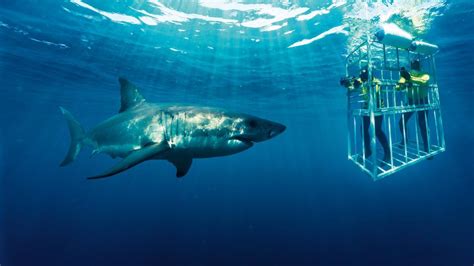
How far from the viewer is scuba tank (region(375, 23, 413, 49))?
674 centimetres

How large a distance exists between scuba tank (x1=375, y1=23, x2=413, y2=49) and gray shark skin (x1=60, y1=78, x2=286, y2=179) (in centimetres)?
472

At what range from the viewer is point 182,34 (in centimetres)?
1476

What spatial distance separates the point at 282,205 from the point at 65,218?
1890 centimetres

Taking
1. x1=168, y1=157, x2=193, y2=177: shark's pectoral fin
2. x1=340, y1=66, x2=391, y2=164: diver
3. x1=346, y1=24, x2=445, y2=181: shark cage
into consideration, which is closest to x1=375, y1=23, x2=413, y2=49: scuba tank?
x1=346, y1=24, x2=445, y2=181: shark cage

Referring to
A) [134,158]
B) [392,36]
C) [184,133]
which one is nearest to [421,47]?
[392,36]

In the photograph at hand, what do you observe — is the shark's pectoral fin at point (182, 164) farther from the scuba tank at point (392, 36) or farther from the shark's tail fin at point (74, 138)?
the scuba tank at point (392, 36)

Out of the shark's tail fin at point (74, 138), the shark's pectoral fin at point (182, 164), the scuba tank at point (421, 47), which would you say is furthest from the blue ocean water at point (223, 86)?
the shark's pectoral fin at point (182, 164)

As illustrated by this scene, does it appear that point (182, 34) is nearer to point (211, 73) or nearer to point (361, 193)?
point (211, 73)

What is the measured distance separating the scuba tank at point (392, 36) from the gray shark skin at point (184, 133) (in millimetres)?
4716

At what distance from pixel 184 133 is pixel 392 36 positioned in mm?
5925

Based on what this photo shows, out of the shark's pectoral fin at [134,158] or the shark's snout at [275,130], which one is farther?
the shark's snout at [275,130]

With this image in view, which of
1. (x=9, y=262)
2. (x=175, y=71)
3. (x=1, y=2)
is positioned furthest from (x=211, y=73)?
(x=9, y=262)

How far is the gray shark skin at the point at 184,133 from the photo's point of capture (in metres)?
3.83

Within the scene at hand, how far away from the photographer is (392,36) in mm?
6852
